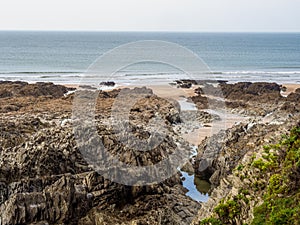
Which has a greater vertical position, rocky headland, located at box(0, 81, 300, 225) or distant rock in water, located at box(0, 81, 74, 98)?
rocky headland, located at box(0, 81, 300, 225)

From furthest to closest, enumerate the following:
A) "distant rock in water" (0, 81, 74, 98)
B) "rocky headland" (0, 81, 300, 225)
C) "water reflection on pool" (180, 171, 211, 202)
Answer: "distant rock in water" (0, 81, 74, 98) → "water reflection on pool" (180, 171, 211, 202) → "rocky headland" (0, 81, 300, 225)

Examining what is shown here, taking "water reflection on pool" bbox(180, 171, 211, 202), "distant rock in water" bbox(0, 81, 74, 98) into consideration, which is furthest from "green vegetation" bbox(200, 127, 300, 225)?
"distant rock in water" bbox(0, 81, 74, 98)

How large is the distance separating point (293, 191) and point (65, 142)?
1163cm

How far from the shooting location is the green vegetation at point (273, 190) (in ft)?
35.6

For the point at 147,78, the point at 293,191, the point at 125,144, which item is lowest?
the point at 147,78

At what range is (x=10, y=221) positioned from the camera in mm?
14812

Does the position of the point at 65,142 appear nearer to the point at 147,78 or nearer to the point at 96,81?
the point at 96,81

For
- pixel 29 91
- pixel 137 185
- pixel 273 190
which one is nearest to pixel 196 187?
pixel 137 185

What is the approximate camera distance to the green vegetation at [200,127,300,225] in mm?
10852

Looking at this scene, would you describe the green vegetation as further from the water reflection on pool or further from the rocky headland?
the water reflection on pool

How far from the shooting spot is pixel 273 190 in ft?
38.5

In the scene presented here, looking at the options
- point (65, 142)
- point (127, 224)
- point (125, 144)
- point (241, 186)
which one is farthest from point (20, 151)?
point (241, 186)

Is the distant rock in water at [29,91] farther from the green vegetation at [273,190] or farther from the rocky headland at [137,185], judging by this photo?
the green vegetation at [273,190]

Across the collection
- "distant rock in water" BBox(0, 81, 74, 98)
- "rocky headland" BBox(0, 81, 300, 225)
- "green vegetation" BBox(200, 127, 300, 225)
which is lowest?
"distant rock in water" BBox(0, 81, 74, 98)
